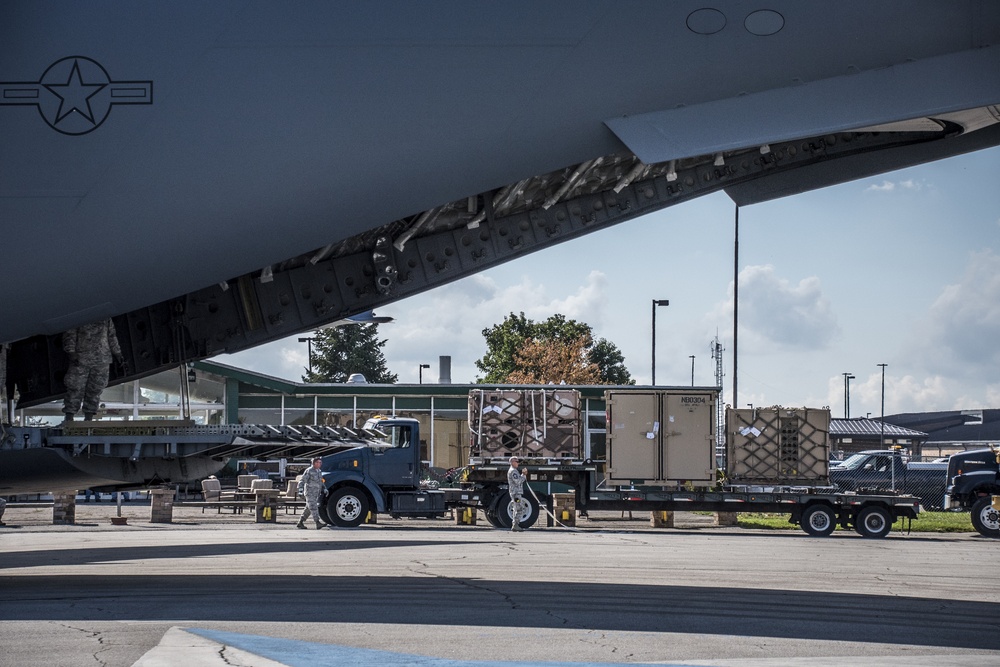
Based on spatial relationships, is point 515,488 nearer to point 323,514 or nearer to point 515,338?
point 323,514

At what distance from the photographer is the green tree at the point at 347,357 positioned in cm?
7369

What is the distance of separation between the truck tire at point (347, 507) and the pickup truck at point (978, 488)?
44.9ft

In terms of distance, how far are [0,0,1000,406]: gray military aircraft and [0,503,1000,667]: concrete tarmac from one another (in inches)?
126

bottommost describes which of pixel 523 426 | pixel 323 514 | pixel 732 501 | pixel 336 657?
pixel 323 514

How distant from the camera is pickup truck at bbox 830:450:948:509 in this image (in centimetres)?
2958

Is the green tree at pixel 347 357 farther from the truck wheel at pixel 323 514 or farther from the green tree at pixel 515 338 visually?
the truck wheel at pixel 323 514

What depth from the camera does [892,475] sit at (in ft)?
96.7

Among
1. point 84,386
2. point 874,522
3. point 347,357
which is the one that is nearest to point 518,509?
point 874,522

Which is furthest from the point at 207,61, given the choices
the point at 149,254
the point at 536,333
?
the point at 536,333

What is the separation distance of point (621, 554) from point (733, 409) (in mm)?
8368

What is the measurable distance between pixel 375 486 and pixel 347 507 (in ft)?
2.63

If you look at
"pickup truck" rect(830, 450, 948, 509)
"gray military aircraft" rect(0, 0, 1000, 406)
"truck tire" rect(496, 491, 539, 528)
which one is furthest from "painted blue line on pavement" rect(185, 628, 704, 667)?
"pickup truck" rect(830, 450, 948, 509)

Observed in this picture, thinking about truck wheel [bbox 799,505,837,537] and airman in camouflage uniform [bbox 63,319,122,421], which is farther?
truck wheel [bbox 799,505,837,537]

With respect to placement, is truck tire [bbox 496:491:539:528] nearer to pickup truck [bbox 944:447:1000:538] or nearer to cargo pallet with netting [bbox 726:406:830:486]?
cargo pallet with netting [bbox 726:406:830:486]
